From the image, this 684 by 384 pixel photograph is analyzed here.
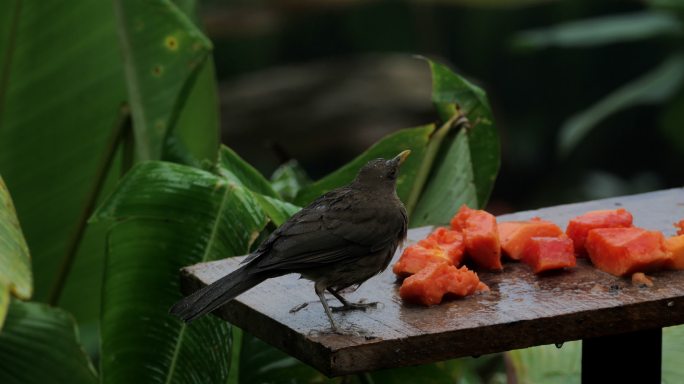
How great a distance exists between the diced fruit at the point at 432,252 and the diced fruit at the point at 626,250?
0.26m

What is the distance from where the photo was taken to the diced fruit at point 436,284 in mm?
2033

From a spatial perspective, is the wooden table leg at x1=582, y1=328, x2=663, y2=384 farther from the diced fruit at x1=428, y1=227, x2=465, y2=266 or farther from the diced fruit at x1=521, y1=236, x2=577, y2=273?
the diced fruit at x1=428, y1=227, x2=465, y2=266

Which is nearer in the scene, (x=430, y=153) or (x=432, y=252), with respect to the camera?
(x=432, y=252)

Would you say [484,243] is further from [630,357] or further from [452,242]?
[630,357]

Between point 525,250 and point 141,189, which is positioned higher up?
point 525,250

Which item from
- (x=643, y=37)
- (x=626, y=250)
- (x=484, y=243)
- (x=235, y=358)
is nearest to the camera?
(x=626, y=250)

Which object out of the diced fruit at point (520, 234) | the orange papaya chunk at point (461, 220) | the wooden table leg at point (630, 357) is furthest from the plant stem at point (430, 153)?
the wooden table leg at point (630, 357)

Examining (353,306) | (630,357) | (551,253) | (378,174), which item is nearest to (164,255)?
(378,174)

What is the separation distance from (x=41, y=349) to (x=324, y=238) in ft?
3.92

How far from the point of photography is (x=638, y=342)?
7.58ft

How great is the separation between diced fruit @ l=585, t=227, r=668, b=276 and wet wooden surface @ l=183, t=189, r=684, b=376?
0.02m

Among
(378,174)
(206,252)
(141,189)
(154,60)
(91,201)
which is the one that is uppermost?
(378,174)

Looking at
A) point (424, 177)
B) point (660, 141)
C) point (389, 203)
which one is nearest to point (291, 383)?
point (424, 177)

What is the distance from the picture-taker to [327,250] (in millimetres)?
2072
